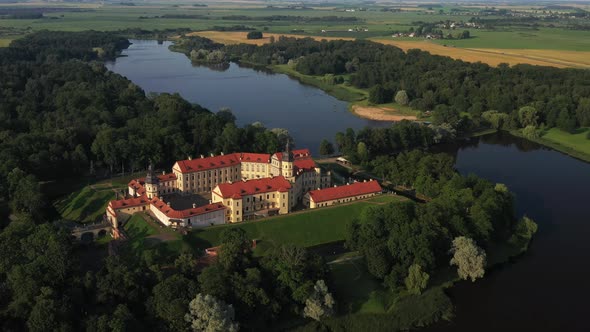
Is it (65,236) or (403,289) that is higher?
(65,236)

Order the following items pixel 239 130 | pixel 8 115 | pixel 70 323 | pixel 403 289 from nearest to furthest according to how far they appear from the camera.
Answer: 1. pixel 70 323
2. pixel 403 289
3. pixel 239 130
4. pixel 8 115

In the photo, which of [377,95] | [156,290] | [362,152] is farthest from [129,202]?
[377,95]

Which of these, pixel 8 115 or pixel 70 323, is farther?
pixel 8 115

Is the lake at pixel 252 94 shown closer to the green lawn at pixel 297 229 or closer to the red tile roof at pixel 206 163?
the red tile roof at pixel 206 163

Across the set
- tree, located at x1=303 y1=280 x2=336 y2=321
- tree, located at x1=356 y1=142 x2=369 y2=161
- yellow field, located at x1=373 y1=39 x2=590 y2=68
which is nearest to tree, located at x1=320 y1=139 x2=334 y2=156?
tree, located at x1=356 y1=142 x2=369 y2=161

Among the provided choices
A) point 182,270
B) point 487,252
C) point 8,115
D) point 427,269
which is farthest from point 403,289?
point 8,115

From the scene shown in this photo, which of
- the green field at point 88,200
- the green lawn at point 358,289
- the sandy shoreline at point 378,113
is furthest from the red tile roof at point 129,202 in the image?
the sandy shoreline at point 378,113

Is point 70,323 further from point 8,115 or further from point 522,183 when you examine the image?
point 8,115

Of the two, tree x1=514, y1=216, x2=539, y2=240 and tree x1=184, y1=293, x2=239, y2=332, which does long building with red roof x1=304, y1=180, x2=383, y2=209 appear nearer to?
tree x1=514, y1=216, x2=539, y2=240
